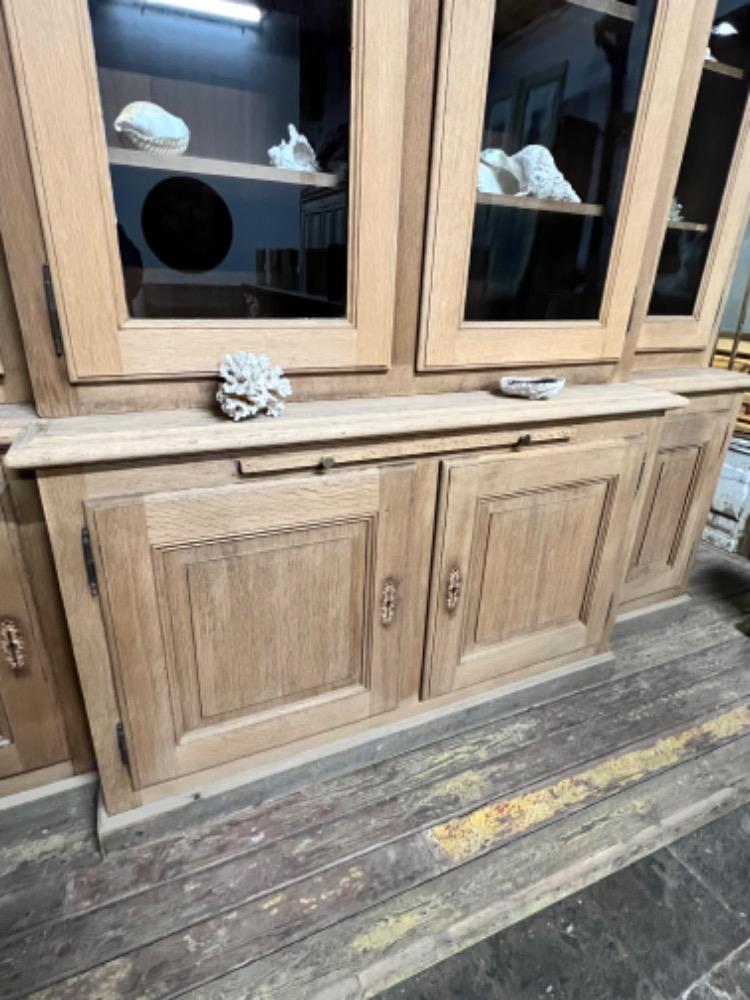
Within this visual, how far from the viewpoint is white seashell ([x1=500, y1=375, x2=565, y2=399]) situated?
1110 mm

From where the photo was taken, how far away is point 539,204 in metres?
1.11

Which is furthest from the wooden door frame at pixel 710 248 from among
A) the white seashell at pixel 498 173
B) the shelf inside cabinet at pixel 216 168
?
the shelf inside cabinet at pixel 216 168

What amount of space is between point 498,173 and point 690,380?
77 cm

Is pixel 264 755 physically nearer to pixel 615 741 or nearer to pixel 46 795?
pixel 46 795

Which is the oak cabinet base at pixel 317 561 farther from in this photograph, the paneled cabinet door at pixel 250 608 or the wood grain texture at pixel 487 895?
the wood grain texture at pixel 487 895

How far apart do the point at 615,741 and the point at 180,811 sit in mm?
1009

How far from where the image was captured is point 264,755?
115 centimetres

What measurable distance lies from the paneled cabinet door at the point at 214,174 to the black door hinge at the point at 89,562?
9.4 inches

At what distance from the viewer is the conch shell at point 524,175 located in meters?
1.04

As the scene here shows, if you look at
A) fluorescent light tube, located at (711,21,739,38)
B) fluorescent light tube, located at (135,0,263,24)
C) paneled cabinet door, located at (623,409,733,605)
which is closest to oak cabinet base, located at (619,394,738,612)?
paneled cabinet door, located at (623,409,733,605)

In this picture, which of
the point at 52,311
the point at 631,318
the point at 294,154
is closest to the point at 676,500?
the point at 631,318

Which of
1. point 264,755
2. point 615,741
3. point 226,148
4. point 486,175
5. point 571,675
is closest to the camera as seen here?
point 226,148

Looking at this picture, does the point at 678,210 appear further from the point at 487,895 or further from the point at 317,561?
the point at 487,895

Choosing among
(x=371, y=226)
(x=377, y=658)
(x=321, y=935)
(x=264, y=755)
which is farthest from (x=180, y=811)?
(x=371, y=226)
